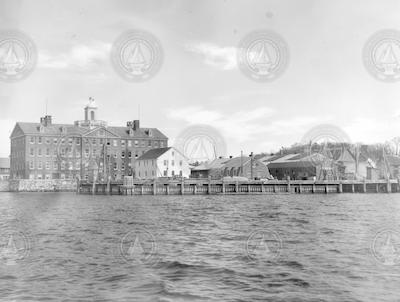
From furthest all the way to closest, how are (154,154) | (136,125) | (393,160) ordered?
(136,125)
(393,160)
(154,154)

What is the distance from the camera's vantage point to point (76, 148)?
365 feet

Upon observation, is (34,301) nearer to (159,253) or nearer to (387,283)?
(159,253)

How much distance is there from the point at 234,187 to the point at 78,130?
1818 inches

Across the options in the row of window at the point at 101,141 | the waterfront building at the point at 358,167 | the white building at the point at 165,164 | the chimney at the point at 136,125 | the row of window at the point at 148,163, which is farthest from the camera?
the chimney at the point at 136,125

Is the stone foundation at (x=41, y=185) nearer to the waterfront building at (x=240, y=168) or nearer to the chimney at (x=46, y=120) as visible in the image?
the chimney at (x=46, y=120)

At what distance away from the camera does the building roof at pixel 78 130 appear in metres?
108

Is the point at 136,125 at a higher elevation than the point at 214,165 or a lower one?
higher

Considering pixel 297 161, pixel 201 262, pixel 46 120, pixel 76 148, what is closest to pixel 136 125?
pixel 76 148

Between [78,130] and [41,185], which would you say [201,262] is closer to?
[41,185]

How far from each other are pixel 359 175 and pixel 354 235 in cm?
8780

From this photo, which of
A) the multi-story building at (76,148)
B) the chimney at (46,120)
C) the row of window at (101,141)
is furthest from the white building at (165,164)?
the chimney at (46,120)

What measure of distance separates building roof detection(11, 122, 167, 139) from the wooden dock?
→ 1029 inches

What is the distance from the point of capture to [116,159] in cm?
11675

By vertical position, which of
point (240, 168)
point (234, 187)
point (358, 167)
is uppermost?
point (358, 167)
